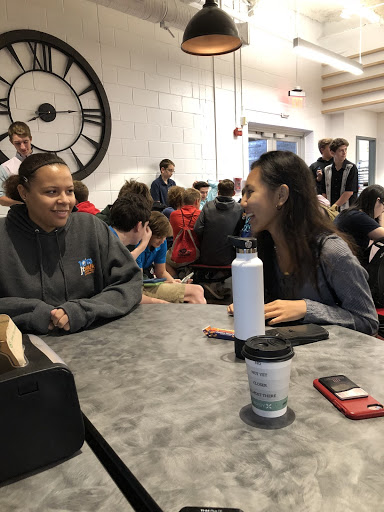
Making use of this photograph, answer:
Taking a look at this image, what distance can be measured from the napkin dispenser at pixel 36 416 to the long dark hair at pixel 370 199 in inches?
109

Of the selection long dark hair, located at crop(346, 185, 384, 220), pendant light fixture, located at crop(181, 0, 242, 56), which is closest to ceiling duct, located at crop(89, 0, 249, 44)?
pendant light fixture, located at crop(181, 0, 242, 56)

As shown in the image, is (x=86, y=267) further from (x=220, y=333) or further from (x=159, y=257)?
(x=159, y=257)

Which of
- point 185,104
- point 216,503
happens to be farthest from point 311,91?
point 216,503

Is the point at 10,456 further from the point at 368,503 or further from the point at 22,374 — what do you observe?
the point at 368,503

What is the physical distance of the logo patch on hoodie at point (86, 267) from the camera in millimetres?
1511

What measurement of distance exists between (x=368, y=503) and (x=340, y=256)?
93 centimetres

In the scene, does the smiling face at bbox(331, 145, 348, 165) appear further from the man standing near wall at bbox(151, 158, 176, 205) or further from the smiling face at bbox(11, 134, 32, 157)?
the smiling face at bbox(11, 134, 32, 157)

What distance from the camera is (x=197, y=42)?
320 centimetres

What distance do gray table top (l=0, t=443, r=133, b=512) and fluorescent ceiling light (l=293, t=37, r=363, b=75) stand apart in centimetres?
574

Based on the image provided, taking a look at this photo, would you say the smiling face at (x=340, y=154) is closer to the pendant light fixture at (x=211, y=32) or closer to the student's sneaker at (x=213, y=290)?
the pendant light fixture at (x=211, y=32)

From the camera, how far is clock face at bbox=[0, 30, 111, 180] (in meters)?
4.02

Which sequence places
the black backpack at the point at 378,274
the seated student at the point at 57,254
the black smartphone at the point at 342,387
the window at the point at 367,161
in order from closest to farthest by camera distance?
the black smartphone at the point at 342,387
the seated student at the point at 57,254
the black backpack at the point at 378,274
the window at the point at 367,161

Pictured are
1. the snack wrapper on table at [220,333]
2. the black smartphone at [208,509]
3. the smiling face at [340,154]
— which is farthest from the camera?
the smiling face at [340,154]

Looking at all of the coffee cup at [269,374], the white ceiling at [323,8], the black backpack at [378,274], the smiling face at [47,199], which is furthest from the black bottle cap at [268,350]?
the white ceiling at [323,8]
